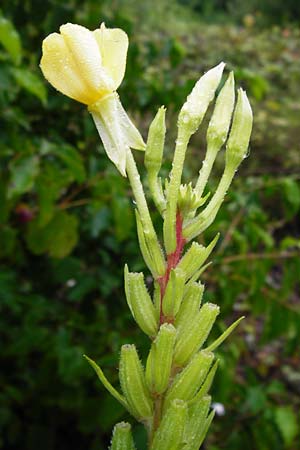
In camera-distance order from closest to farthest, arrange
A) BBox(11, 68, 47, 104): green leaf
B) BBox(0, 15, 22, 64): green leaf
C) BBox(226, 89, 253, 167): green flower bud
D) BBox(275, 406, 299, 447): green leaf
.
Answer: BBox(226, 89, 253, 167): green flower bud, BBox(0, 15, 22, 64): green leaf, BBox(11, 68, 47, 104): green leaf, BBox(275, 406, 299, 447): green leaf

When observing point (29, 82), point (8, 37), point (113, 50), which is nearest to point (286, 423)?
point (29, 82)

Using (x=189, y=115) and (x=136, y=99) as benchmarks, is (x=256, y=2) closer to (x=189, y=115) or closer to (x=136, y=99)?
(x=136, y=99)

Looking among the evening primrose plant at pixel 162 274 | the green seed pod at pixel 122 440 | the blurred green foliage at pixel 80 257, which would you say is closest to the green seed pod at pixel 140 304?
the evening primrose plant at pixel 162 274

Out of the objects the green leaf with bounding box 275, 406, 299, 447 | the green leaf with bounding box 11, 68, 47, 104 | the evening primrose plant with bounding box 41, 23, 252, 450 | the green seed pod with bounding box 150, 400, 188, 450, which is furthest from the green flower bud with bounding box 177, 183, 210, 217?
the green leaf with bounding box 275, 406, 299, 447

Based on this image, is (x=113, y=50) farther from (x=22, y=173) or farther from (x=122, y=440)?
(x=22, y=173)

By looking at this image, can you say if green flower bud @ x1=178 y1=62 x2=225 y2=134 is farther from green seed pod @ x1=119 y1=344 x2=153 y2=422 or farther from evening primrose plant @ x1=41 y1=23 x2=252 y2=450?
green seed pod @ x1=119 y1=344 x2=153 y2=422

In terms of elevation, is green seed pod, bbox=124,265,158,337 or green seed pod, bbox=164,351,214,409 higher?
green seed pod, bbox=124,265,158,337

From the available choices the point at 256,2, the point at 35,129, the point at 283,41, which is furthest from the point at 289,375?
the point at 256,2
